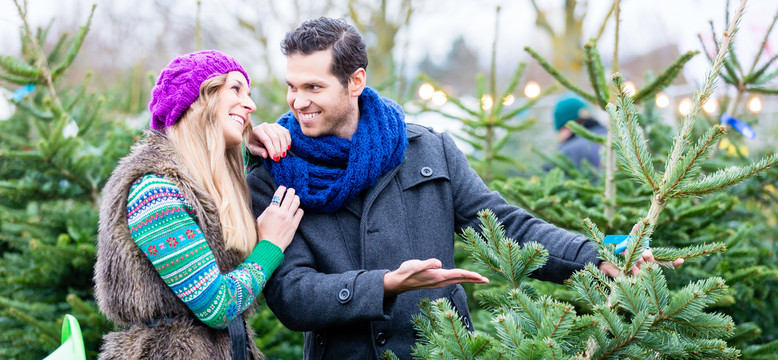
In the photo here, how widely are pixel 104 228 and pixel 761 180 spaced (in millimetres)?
3832

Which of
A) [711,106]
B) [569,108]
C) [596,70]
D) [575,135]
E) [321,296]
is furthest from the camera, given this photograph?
[569,108]

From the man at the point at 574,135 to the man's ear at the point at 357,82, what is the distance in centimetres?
317

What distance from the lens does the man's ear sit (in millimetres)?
2369

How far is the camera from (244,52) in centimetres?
1284

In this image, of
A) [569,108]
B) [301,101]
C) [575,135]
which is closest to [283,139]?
[301,101]

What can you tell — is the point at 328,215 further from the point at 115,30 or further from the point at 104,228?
the point at 115,30

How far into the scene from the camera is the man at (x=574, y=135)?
536cm

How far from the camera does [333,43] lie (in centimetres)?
229

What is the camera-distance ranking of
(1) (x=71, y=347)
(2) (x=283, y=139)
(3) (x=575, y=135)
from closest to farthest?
(1) (x=71, y=347) < (2) (x=283, y=139) < (3) (x=575, y=135)

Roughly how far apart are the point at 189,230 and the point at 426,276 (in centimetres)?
75

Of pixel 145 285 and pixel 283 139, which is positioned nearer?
pixel 145 285

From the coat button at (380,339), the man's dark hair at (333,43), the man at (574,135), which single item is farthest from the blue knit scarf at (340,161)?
the man at (574,135)

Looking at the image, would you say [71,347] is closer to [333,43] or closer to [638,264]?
[333,43]

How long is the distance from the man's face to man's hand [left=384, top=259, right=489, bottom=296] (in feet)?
2.28
